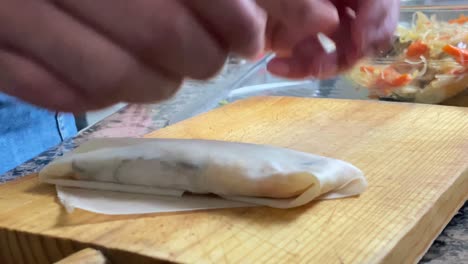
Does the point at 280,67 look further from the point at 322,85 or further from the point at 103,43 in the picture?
the point at 322,85

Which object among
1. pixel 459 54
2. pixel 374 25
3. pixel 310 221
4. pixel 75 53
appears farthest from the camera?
pixel 459 54

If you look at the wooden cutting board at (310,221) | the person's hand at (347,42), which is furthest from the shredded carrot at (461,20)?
the person's hand at (347,42)

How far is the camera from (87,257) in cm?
55

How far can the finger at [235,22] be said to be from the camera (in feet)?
0.99

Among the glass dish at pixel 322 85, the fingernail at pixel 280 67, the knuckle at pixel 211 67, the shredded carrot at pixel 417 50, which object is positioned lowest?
the glass dish at pixel 322 85

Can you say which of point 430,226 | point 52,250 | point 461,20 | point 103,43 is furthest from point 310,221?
point 461,20

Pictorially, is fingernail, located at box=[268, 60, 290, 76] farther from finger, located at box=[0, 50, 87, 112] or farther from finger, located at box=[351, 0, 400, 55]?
finger, located at box=[0, 50, 87, 112]

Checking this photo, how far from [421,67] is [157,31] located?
858 mm

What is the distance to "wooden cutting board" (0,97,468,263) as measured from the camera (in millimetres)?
543

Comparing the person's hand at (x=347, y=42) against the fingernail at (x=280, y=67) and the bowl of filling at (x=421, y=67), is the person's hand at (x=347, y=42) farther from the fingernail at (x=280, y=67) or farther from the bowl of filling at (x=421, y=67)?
the bowl of filling at (x=421, y=67)

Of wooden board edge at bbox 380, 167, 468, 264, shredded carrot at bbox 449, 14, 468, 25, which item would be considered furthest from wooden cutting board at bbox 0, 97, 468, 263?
shredded carrot at bbox 449, 14, 468, 25

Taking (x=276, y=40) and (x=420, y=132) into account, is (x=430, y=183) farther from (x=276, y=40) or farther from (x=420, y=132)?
(x=276, y=40)

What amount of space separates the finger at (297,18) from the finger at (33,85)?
0.11 metres

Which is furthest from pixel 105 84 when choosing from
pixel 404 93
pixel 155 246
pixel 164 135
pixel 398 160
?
pixel 404 93
